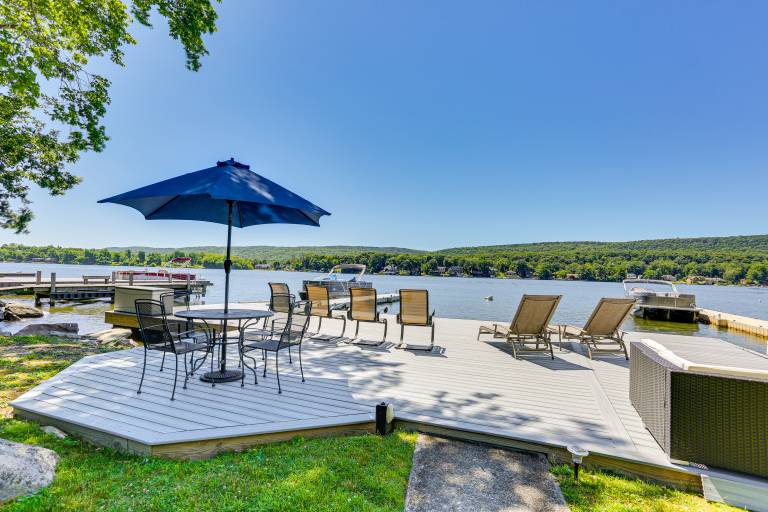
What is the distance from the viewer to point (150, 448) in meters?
2.41

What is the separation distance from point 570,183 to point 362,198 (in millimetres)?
15450

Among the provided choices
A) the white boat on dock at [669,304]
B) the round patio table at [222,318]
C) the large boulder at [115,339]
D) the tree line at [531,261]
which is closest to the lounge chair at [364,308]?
the round patio table at [222,318]

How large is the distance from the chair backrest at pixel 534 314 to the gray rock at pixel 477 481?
101 inches

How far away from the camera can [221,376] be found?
3.69 metres

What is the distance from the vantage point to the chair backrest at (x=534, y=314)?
15.8ft

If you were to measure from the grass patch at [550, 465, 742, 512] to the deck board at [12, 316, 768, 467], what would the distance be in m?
0.17

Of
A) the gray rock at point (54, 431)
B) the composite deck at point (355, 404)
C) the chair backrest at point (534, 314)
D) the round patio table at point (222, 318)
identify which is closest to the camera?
the composite deck at point (355, 404)

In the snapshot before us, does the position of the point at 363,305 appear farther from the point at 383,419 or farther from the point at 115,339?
the point at 115,339

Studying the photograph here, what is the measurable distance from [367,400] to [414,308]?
2.45 meters

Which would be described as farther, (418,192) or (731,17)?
(418,192)

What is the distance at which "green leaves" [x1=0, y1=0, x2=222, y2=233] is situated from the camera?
5.97m

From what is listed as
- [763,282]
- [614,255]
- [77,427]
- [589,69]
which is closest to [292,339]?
[77,427]

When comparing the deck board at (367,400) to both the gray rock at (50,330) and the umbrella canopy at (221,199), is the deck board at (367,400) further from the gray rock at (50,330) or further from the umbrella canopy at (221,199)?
the gray rock at (50,330)

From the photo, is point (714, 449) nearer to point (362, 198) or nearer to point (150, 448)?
point (150, 448)
